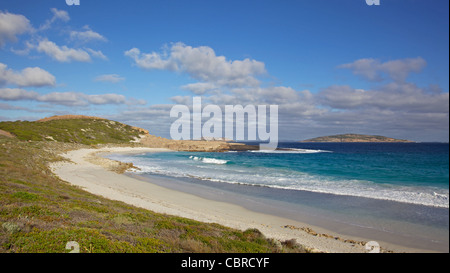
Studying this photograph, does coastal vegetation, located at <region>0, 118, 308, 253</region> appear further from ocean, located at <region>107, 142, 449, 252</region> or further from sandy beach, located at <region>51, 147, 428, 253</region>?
ocean, located at <region>107, 142, 449, 252</region>

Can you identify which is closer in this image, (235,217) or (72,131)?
(235,217)

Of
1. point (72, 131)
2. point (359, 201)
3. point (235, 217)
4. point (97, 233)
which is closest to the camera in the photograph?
point (97, 233)

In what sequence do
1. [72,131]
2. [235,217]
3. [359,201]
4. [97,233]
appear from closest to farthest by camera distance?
[97,233] < [235,217] < [359,201] < [72,131]

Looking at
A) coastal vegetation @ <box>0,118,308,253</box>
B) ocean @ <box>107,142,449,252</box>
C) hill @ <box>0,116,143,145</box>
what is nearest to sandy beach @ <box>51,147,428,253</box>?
ocean @ <box>107,142,449,252</box>

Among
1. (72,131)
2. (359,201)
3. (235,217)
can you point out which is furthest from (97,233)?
(72,131)

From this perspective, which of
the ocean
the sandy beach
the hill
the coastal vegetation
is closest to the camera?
the coastal vegetation

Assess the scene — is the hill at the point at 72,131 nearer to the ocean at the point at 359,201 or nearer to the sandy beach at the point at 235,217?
the sandy beach at the point at 235,217

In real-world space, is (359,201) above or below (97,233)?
below

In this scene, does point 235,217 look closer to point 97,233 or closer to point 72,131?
point 97,233

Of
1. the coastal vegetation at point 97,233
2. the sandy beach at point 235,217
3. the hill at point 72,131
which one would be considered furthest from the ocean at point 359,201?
the hill at point 72,131

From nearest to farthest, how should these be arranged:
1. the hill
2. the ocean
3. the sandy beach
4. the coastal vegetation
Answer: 1. the coastal vegetation
2. the sandy beach
3. the ocean
4. the hill
